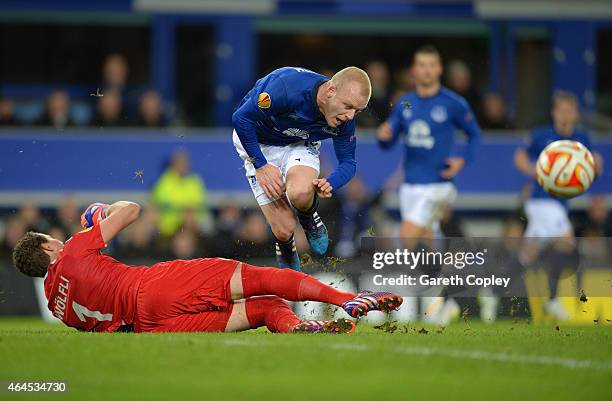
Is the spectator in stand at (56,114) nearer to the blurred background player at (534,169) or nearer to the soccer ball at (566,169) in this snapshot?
the blurred background player at (534,169)

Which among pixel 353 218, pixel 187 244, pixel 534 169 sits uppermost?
pixel 534 169

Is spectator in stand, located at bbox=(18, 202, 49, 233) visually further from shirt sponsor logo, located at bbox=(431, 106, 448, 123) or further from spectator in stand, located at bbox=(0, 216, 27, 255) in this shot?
shirt sponsor logo, located at bbox=(431, 106, 448, 123)

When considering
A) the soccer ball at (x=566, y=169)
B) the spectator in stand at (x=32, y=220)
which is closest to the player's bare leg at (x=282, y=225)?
the soccer ball at (x=566, y=169)

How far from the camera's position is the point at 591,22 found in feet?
64.7

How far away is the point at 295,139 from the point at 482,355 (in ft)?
10.2

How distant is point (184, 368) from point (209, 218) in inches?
377

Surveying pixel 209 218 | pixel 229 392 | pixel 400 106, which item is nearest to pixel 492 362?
pixel 229 392

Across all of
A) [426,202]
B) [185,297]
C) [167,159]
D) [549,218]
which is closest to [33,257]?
[185,297]

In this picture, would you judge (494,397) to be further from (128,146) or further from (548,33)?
(548,33)

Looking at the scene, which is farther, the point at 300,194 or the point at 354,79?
the point at 300,194

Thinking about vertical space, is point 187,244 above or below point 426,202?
below

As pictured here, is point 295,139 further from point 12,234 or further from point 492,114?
point 492,114

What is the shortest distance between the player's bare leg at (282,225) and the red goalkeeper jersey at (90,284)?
163 centimetres

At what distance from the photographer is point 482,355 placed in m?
7.67
